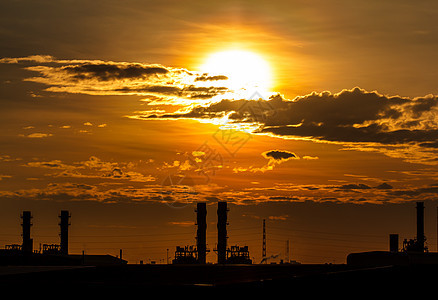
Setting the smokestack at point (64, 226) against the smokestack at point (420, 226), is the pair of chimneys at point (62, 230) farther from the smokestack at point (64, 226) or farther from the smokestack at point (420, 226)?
the smokestack at point (420, 226)

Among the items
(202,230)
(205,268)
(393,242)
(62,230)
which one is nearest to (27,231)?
(62,230)

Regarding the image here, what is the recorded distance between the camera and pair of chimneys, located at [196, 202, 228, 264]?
16925 centimetres

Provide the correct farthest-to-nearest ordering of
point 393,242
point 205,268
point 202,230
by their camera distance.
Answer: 1. point 393,242
2. point 202,230
3. point 205,268

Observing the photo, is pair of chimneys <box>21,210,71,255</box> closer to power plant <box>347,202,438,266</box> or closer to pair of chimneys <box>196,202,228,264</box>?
pair of chimneys <box>196,202,228,264</box>

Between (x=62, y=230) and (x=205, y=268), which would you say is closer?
(x=205, y=268)

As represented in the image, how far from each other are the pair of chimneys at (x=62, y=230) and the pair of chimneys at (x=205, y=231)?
31.3m

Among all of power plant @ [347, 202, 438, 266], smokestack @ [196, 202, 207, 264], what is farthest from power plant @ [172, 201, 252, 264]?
power plant @ [347, 202, 438, 266]

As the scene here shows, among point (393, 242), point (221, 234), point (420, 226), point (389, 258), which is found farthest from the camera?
point (393, 242)

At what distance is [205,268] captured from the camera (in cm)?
7219

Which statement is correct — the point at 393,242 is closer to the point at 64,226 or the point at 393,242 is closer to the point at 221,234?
the point at 221,234

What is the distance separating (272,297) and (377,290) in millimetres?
9953

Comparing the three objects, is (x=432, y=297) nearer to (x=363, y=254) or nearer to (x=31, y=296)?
(x=31, y=296)

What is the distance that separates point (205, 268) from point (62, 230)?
4352 inches

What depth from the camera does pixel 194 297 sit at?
36062 mm
